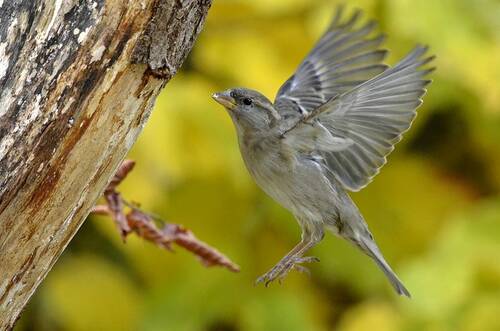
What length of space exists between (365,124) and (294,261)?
0.49m

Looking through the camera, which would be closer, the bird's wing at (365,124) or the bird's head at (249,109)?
the bird's wing at (365,124)

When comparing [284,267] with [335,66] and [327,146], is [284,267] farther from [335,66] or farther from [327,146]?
[335,66]

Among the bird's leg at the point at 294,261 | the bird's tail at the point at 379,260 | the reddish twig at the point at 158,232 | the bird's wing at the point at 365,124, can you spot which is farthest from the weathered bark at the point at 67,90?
the bird's tail at the point at 379,260

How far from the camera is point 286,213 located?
186 inches

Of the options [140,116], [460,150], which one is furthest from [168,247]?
[460,150]

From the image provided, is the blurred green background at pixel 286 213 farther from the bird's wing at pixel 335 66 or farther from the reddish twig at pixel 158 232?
the reddish twig at pixel 158 232

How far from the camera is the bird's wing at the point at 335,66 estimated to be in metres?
3.58

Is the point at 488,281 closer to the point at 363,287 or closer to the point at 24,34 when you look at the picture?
the point at 363,287

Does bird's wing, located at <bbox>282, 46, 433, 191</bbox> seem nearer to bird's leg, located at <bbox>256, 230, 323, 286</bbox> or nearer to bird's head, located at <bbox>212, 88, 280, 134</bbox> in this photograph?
bird's head, located at <bbox>212, 88, 280, 134</bbox>

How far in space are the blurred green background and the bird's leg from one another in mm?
1012

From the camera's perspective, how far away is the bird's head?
319 cm

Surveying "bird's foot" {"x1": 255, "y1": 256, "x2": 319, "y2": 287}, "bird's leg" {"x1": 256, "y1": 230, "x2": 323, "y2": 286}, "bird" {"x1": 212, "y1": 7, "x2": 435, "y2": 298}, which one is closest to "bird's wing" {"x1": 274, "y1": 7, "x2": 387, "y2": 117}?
"bird" {"x1": 212, "y1": 7, "x2": 435, "y2": 298}

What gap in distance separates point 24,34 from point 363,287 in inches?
120

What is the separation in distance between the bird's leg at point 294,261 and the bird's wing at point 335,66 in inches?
19.6
